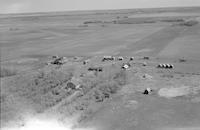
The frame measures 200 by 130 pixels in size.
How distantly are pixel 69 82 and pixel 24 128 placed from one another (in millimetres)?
8610

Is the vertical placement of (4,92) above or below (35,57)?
below

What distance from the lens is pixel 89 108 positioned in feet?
60.8

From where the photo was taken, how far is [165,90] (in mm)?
21844

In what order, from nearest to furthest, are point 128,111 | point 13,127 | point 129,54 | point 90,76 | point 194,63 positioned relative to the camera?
point 13,127 → point 128,111 → point 90,76 → point 194,63 → point 129,54

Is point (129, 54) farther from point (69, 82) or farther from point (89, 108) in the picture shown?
point (89, 108)

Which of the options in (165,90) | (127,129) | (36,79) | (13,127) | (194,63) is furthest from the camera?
(194,63)

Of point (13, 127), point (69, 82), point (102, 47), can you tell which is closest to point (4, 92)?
point (13, 127)

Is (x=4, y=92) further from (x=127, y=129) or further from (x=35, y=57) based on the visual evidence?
(x=35, y=57)

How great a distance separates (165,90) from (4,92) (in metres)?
11.9

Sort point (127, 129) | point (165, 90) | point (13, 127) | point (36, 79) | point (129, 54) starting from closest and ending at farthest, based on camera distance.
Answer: point (13, 127), point (127, 129), point (36, 79), point (165, 90), point (129, 54)

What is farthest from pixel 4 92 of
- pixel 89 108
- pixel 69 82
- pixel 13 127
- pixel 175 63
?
pixel 175 63

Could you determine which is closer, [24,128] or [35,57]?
[24,128]

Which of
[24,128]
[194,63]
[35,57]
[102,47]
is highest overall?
[102,47]

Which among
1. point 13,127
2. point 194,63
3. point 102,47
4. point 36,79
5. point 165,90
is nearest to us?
point 13,127
